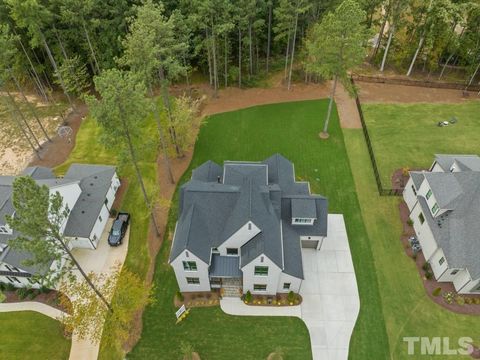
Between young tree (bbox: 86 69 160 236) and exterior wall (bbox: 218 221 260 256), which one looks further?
exterior wall (bbox: 218 221 260 256)

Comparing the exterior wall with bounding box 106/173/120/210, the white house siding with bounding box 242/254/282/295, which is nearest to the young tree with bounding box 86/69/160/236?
the exterior wall with bounding box 106/173/120/210

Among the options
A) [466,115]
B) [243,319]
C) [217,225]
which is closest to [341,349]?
[243,319]

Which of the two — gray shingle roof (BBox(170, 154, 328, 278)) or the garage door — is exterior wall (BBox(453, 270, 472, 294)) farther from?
the garage door

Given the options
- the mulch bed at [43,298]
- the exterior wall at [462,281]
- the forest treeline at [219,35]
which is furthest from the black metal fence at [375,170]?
the mulch bed at [43,298]

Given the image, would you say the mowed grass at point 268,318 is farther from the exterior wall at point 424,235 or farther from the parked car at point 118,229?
the exterior wall at point 424,235

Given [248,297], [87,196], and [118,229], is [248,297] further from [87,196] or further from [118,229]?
[87,196]

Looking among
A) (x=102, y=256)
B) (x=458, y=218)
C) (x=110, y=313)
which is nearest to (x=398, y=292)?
(x=458, y=218)
